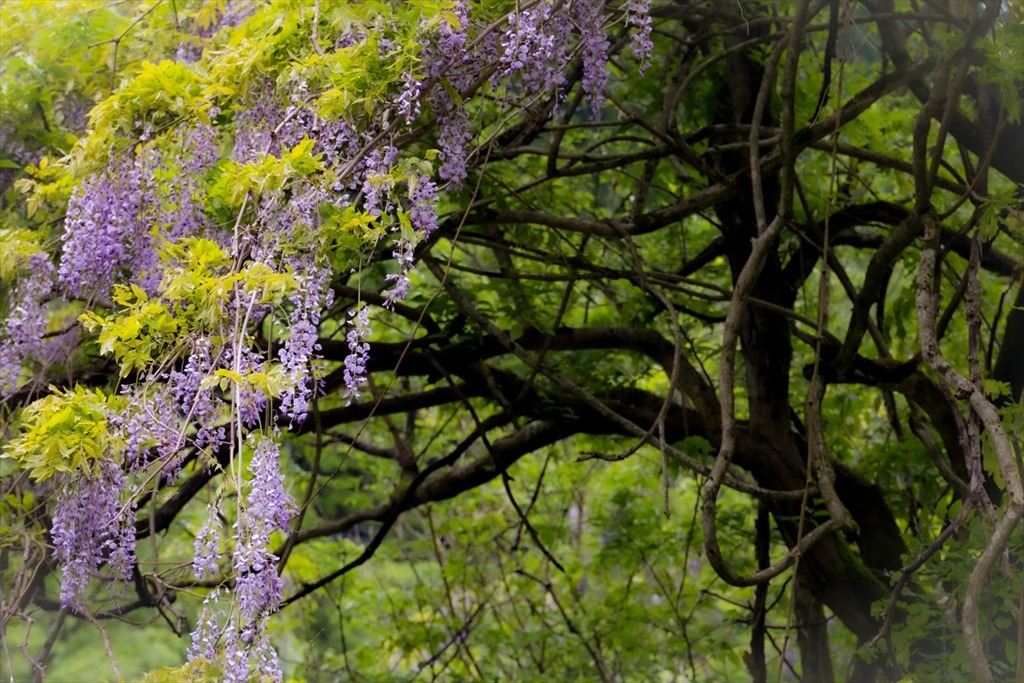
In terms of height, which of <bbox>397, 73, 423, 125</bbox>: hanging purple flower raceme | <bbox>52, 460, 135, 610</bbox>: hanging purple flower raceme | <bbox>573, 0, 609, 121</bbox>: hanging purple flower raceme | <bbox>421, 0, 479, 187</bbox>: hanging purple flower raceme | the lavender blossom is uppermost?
<bbox>573, 0, 609, 121</bbox>: hanging purple flower raceme

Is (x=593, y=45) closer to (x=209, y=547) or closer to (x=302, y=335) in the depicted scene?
(x=302, y=335)

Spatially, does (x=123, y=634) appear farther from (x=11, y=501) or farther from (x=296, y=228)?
(x=296, y=228)

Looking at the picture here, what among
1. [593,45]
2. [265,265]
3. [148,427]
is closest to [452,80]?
[593,45]

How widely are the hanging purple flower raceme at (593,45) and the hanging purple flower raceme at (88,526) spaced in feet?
4.56

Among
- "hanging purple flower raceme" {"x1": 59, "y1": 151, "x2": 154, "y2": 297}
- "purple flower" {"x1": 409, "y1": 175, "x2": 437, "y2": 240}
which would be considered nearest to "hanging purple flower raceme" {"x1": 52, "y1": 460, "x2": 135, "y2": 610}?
"hanging purple flower raceme" {"x1": 59, "y1": 151, "x2": 154, "y2": 297}

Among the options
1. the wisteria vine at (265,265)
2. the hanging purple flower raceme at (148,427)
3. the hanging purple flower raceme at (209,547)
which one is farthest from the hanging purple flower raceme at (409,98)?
the hanging purple flower raceme at (209,547)

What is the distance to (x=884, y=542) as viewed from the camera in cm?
406

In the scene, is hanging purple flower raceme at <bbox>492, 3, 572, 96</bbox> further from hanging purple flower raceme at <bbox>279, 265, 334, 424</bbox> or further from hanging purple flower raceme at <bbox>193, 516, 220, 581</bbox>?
hanging purple flower raceme at <bbox>193, 516, 220, 581</bbox>

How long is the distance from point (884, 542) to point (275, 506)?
2713 millimetres

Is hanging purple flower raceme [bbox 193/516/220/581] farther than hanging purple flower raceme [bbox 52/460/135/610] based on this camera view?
No

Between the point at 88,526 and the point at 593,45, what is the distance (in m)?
1.61

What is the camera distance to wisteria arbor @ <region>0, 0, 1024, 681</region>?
2.36m

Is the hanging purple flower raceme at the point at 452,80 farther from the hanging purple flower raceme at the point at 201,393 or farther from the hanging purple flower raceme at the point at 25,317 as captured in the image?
the hanging purple flower raceme at the point at 25,317

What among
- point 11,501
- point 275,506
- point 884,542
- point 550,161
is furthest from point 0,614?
point 884,542
